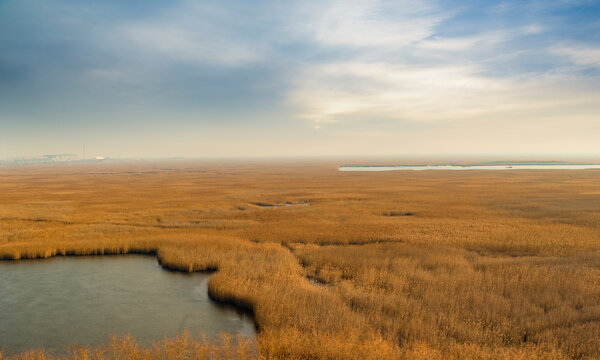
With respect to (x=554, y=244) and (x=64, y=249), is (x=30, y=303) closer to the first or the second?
(x=64, y=249)

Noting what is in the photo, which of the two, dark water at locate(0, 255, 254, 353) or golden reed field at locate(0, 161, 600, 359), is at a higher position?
golden reed field at locate(0, 161, 600, 359)

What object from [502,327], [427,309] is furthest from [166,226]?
[502,327]

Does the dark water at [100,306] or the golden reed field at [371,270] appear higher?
the golden reed field at [371,270]

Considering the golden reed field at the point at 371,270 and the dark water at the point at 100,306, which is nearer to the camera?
the golden reed field at the point at 371,270

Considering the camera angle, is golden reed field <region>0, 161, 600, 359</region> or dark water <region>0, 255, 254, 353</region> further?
dark water <region>0, 255, 254, 353</region>
